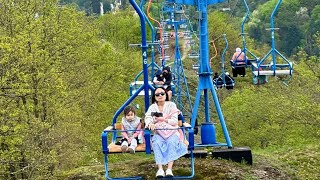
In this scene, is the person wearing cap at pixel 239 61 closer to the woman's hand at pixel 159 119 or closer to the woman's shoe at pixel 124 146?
the woman's hand at pixel 159 119

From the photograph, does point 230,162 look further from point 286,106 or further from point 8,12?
point 286,106

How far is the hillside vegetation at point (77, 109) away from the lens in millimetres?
11091

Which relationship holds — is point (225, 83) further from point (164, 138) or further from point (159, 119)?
point (164, 138)

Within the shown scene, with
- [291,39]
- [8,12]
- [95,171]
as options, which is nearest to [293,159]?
[95,171]

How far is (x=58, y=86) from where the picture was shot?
553 inches

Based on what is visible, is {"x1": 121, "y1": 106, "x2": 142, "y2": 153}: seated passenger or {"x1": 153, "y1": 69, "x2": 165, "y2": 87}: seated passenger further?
{"x1": 153, "y1": 69, "x2": 165, "y2": 87}: seated passenger

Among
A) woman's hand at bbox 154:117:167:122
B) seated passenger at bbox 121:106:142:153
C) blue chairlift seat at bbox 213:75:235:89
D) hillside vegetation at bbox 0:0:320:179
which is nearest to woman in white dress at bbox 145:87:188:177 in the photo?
woman's hand at bbox 154:117:167:122

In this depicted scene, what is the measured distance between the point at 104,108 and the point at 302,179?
1148 centimetres

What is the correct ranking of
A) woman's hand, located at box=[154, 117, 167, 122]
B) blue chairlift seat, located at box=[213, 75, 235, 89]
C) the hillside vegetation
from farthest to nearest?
blue chairlift seat, located at box=[213, 75, 235, 89] → the hillside vegetation → woman's hand, located at box=[154, 117, 167, 122]

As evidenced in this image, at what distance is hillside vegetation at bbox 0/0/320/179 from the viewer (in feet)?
36.4

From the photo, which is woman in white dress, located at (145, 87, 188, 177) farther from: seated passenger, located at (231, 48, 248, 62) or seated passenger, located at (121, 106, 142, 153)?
seated passenger, located at (231, 48, 248, 62)

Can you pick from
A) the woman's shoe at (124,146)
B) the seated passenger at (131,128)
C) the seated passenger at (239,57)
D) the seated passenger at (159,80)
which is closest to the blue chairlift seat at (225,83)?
the seated passenger at (239,57)

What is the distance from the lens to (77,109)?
16750 millimetres

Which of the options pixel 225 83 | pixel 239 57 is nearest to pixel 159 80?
pixel 239 57
